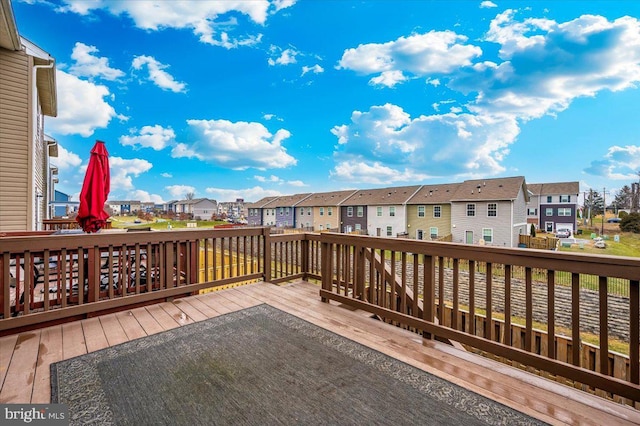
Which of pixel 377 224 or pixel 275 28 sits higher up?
pixel 275 28

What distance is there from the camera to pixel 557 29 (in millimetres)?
10109

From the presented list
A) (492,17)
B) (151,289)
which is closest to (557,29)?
(492,17)

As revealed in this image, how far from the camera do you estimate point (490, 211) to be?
60.0ft

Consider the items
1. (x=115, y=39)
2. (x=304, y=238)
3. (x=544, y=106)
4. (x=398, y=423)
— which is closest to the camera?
(x=398, y=423)

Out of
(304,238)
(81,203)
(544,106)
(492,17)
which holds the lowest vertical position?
(304,238)

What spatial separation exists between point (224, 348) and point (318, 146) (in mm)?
22395

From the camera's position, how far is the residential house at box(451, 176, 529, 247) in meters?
17.5

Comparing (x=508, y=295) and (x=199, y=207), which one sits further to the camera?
(x=199, y=207)

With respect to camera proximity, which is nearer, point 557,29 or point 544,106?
point 557,29

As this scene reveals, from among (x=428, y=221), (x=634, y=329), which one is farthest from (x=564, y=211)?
(x=634, y=329)

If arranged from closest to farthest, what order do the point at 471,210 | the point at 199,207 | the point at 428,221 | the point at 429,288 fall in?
the point at 429,288 → the point at 471,210 → the point at 428,221 → the point at 199,207

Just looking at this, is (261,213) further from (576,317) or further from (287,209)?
(576,317)

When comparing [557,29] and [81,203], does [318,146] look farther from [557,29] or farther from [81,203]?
[81,203]

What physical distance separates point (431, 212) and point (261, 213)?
68.9 feet
